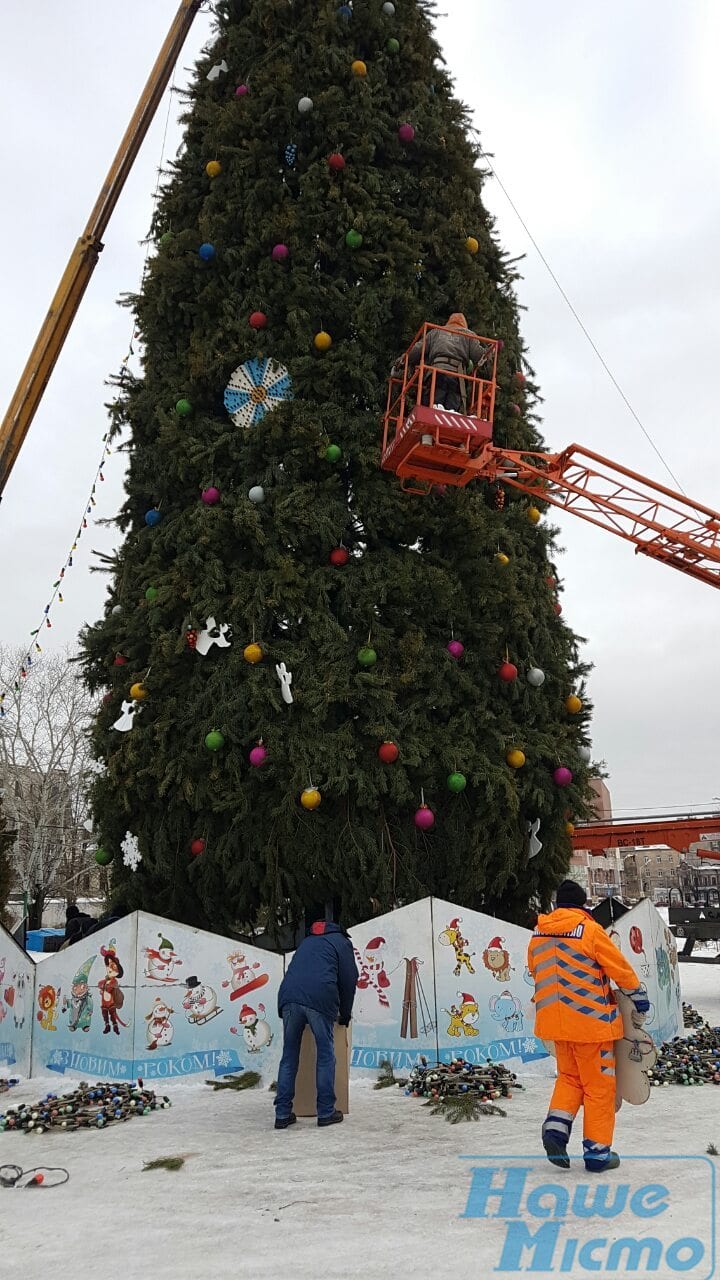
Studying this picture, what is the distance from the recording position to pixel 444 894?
1009cm

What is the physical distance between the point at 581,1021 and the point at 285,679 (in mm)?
5023

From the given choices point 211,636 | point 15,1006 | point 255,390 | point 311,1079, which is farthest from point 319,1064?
point 255,390

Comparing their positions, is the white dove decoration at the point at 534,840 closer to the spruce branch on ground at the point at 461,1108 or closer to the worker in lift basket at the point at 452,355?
the spruce branch on ground at the point at 461,1108

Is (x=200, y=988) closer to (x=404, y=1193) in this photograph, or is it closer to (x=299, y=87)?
(x=404, y=1193)

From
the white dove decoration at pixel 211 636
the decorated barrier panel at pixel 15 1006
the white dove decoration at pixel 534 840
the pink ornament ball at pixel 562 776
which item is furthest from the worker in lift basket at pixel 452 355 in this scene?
the decorated barrier panel at pixel 15 1006

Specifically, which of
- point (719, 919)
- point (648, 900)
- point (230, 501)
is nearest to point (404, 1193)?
point (648, 900)

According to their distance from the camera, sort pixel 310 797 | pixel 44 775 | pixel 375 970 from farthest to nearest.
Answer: pixel 44 775 → pixel 310 797 → pixel 375 970

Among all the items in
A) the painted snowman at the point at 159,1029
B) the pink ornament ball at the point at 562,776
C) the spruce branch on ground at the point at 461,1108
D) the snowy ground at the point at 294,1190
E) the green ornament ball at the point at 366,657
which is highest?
the green ornament ball at the point at 366,657

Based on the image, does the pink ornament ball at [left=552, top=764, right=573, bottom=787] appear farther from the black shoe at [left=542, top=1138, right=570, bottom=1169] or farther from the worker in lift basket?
the black shoe at [left=542, top=1138, right=570, bottom=1169]

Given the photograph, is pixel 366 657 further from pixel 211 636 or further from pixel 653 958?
pixel 653 958

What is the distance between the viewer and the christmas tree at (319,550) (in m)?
9.70

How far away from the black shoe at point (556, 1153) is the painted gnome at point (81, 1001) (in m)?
4.55

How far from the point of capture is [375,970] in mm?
8242

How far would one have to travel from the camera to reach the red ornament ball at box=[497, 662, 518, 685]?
10357mm
